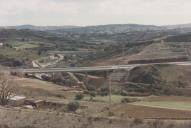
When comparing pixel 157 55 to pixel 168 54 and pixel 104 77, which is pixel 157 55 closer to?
pixel 168 54

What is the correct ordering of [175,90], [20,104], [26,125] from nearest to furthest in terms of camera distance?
[26,125] → [20,104] → [175,90]

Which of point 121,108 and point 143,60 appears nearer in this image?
point 121,108

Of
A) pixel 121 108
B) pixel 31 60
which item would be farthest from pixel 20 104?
pixel 31 60

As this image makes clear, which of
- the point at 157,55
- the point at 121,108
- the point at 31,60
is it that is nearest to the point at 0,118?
the point at 121,108

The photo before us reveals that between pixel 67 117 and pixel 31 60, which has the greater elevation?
pixel 67 117

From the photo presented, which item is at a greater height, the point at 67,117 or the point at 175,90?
the point at 67,117

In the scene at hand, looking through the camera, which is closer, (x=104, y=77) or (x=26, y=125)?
(x=26, y=125)

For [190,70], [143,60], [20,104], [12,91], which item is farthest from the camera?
[143,60]

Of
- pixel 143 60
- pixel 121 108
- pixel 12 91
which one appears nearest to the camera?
pixel 121 108

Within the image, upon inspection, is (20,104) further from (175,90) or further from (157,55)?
(157,55)
